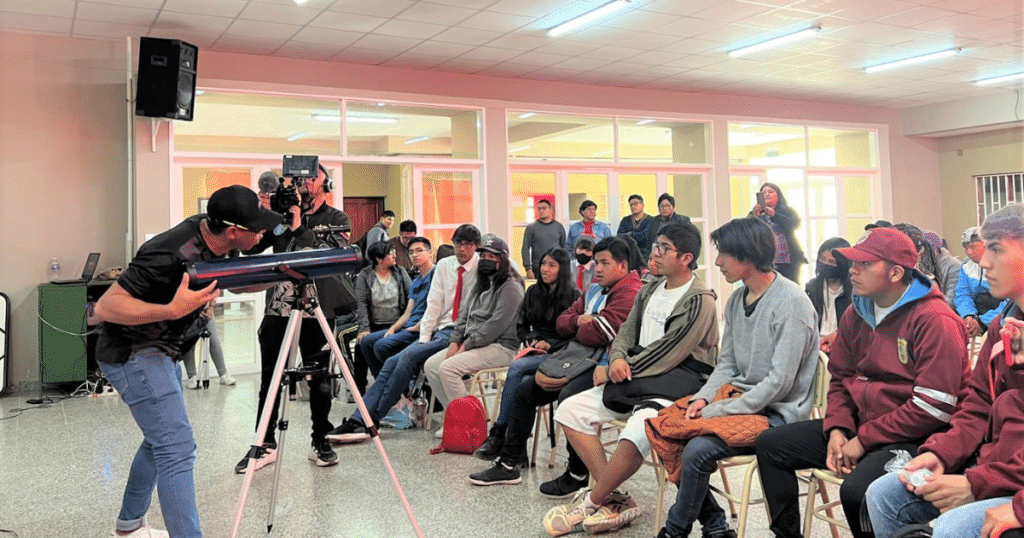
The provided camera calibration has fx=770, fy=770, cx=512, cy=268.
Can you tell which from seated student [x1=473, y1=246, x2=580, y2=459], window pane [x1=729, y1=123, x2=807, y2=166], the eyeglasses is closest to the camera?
the eyeglasses

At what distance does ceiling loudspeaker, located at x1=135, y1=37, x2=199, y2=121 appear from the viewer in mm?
6484

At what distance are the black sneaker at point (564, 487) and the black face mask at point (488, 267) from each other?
1.39 meters

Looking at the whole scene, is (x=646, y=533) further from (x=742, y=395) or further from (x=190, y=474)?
(x=190, y=474)

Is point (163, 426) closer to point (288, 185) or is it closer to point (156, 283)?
point (156, 283)

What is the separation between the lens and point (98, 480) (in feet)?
12.6

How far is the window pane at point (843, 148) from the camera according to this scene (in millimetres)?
11523

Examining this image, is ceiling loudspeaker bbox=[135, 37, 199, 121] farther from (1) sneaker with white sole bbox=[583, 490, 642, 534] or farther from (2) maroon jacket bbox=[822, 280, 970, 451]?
(2) maroon jacket bbox=[822, 280, 970, 451]

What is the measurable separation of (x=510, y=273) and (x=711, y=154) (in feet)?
21.6

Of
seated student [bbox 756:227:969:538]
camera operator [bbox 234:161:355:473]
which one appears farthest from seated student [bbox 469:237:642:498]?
seated student [bbox 756:227:969:538]

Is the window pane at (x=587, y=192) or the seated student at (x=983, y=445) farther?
the window pane at (x=587, y=192)

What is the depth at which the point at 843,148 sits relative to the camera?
11.9 m

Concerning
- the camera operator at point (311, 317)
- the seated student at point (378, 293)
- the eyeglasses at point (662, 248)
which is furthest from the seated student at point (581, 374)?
the seated student at point (378, 293)

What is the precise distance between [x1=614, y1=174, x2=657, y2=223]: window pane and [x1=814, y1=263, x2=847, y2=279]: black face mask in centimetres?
568

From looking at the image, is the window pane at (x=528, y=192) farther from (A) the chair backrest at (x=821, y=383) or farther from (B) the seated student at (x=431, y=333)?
(A) the chair backrest at (x=821, y=383)
